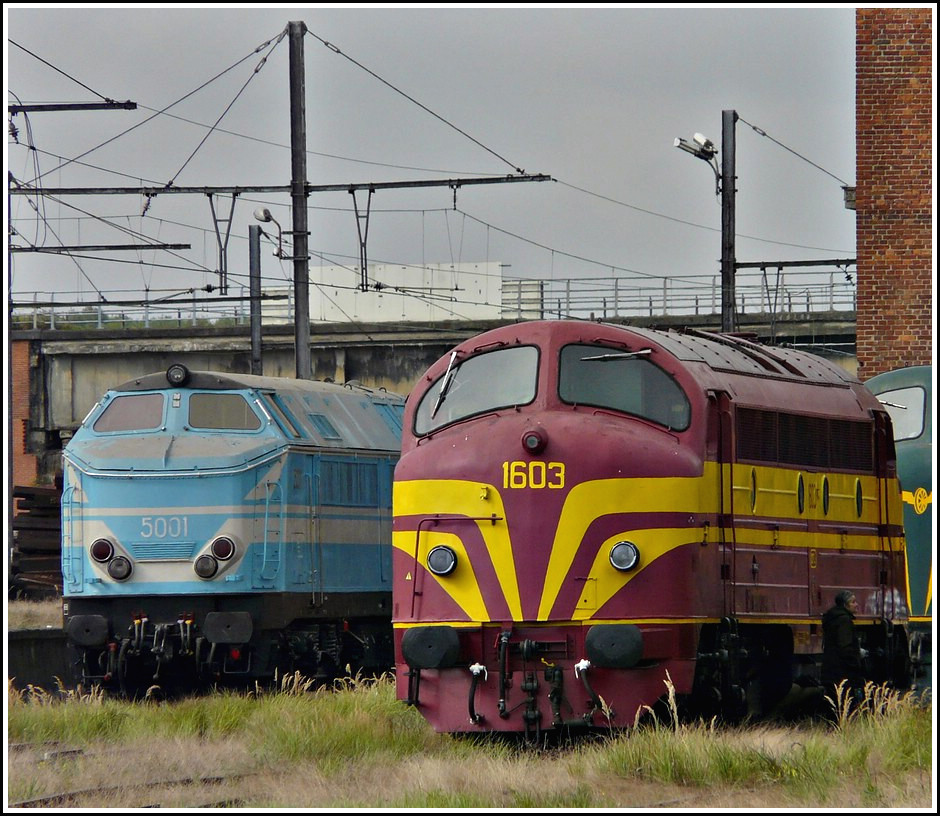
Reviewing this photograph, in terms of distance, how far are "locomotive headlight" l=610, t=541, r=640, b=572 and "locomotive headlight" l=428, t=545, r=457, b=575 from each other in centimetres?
121

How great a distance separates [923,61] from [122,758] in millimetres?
15991

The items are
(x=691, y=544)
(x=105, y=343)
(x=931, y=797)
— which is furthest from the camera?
(x=105, y=343)

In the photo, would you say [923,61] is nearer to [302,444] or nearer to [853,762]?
[302,444]

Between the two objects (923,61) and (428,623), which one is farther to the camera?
(923,61)

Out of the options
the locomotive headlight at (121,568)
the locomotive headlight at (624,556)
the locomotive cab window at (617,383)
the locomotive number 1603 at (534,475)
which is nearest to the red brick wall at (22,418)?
the locomotive headlight at (121,568)


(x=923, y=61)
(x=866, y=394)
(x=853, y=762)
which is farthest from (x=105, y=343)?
(x=853, y=762)

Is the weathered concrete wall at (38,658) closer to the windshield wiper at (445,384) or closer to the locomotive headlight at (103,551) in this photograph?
the locomotive headlight at (103,551)

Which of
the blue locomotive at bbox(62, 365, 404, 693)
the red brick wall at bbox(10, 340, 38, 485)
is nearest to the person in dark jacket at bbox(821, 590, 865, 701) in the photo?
the blue locomotive at bbox(62, 365, 404, 693)

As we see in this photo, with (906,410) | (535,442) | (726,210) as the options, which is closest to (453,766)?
(535,442)

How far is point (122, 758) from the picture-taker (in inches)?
502

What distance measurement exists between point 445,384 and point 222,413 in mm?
4365

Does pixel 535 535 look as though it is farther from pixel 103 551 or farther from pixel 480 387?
pixel 103 551

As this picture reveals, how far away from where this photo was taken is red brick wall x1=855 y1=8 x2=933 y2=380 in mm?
23938

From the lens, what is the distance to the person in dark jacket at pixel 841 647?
1412 cm
